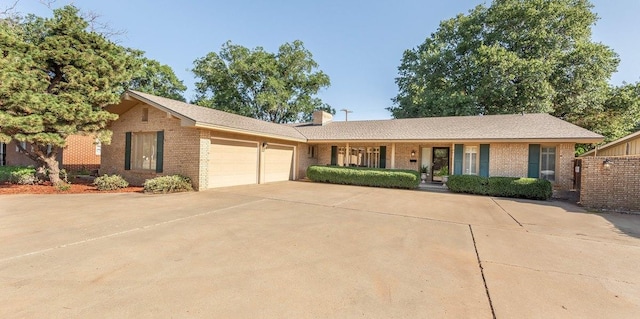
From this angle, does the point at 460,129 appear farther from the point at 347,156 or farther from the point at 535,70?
the point at 535,70

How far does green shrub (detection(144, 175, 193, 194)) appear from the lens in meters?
9.73

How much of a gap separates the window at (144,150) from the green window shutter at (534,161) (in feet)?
54.7

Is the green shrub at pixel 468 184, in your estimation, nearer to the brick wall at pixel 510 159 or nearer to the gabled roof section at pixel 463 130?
the brick wall at pixel 510 159

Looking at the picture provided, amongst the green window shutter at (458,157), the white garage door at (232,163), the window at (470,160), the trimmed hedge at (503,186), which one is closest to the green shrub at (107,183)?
the white garage door at (232,163)

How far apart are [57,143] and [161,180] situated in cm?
388

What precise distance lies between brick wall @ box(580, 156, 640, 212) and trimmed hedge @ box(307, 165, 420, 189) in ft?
19.2

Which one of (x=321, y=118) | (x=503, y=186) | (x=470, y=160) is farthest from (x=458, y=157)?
(x=321, y=118)

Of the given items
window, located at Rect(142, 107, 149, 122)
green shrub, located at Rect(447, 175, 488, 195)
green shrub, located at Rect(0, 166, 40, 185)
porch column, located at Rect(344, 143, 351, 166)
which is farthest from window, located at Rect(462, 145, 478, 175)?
green shrub, located at Rect(0, 166, 40, 185)

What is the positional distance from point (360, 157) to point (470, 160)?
19.5 ft

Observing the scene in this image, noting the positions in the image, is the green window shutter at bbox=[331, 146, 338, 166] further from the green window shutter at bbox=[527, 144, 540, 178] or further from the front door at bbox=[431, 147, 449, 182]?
the green window shutter at bbox=[527, 144, 540, 178]

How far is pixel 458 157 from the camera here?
1377cm

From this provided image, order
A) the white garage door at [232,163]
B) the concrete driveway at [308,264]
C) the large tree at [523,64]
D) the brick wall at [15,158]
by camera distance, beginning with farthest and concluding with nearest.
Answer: the large tree at [523,64]
the brick wall at [15,158]
the white garage door at [232,163]
the concrete driveway at [308,264]

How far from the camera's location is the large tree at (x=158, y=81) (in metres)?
23.8

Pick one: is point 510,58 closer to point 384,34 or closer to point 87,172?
point 384,34
